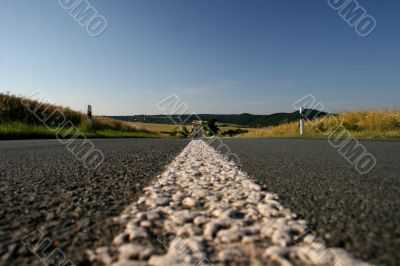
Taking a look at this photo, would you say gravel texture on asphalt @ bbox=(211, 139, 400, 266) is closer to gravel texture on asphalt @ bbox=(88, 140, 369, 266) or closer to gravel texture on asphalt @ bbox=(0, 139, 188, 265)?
gravel texture on asphalt @ bbox=(88, 140, 369, 266)

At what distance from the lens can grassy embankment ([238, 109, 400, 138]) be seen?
12248 mm

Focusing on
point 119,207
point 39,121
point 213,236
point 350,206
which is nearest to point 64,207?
point 119,207

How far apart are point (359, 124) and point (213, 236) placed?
47.8 feet

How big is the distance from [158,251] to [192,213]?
39 centimetres

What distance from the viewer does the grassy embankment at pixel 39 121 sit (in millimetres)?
11243

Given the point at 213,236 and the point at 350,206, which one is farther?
the point at 350,206

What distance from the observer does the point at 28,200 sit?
68.0 inches

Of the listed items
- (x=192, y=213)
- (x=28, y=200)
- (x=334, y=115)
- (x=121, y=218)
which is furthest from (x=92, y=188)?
(x=334, y=115)

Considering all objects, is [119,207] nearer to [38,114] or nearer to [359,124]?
[359,124]

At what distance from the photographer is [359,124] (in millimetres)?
13859

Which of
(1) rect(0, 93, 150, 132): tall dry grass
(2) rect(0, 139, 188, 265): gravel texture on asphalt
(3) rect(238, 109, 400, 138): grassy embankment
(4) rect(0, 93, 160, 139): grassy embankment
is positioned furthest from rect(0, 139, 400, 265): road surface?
(1) rect(0, 93, 150, 132): tall dry grass


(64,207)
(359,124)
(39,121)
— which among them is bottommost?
(64,207)

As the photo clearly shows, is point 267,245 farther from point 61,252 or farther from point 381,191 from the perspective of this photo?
point 381,191

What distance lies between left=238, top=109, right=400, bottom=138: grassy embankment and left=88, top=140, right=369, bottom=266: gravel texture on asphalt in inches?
453
